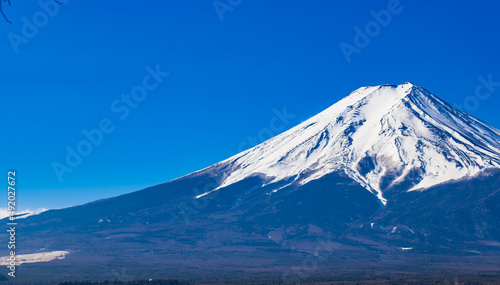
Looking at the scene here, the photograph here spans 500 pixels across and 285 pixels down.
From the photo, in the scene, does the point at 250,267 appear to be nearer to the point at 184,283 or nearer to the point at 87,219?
the point at 184,283

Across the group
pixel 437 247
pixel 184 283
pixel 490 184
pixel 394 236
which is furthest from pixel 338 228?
pixel 184 283

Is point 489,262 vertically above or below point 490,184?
below

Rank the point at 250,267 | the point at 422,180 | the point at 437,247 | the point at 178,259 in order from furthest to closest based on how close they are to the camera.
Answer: the point at 422,180
the point at 437,247
the point at 178,259
the point at 250,267

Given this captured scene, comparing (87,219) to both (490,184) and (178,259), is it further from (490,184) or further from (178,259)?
(490,184)

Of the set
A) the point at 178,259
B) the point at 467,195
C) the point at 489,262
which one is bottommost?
the point at 489,262

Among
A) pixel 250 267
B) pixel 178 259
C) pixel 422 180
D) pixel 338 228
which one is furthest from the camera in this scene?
pixel 422 180

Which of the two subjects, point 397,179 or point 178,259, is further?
point 397,179

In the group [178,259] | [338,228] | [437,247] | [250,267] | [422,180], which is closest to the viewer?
[250,267]

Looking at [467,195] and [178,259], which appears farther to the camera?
[467,195]

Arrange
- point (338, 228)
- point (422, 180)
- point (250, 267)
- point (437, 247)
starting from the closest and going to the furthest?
point (250, 267), point (437, 247), point (338, 228), point (422, 180)

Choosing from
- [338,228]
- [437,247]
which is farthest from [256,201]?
[437,247]
